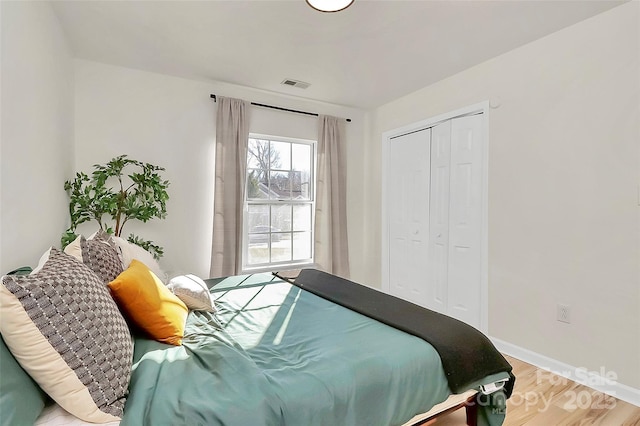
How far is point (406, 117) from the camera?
146 inches

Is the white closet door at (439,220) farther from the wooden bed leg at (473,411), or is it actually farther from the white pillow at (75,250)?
the white pillow at (75,250)

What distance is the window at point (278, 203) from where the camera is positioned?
362 centimetres

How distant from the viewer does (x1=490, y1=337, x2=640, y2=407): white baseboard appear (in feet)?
6.56

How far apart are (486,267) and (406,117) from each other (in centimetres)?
187

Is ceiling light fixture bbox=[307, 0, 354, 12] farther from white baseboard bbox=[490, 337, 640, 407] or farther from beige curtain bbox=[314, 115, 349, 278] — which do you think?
white baseboard bbox=[490, 337, 640, 407]

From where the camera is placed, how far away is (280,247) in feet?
12.5

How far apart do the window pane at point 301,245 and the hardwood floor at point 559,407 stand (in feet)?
7.96

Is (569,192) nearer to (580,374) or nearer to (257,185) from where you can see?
(580,374)

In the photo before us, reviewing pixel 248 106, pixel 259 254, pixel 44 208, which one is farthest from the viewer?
pixel 259 254

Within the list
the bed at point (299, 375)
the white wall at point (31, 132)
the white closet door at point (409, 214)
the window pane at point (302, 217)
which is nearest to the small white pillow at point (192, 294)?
the bed at point (299, 375)

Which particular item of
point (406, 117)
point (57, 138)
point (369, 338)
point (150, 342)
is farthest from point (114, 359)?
point (406, 117)

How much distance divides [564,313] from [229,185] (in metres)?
3.03

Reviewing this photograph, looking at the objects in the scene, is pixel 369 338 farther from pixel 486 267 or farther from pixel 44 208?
pixel 44 208

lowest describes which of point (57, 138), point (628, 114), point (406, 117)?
point (57, 138)
